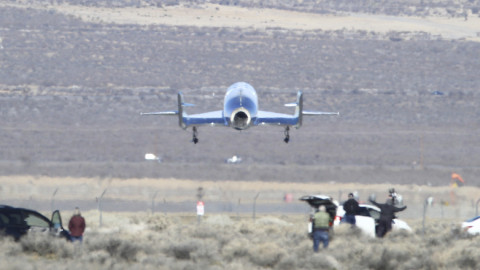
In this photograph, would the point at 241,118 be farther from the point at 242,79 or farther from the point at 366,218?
the point at 242,79

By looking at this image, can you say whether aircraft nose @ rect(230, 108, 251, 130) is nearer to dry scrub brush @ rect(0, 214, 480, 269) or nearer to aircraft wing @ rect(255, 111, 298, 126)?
aircraft wing @ rect(255, 111, 298, 126)

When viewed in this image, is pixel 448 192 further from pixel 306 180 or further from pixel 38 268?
pixel 38 268

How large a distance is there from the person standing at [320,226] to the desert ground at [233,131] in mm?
516

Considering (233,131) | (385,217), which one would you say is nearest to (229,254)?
(385,217)

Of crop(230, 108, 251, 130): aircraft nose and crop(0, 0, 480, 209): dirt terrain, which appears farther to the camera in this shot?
crop(0, 0, 480, 209): dirt terrain

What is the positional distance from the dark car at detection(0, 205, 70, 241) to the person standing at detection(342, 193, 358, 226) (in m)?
8.17

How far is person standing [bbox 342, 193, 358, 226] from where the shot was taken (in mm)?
33031

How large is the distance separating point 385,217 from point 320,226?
4.16 meters

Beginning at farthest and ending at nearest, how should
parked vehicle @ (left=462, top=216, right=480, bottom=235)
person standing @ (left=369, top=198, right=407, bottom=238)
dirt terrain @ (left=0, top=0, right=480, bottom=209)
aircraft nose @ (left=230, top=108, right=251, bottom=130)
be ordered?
dirt terrain @ (left=0, top=0, right=480, bottom=209)
aircraft nose @ (left=230, top=108, right=251, bottom=130)
parked vehicle @ (left=462, top=216, right=480, bottom=235)
person standing @ (left=369, top=198, right=407, bottom=238)

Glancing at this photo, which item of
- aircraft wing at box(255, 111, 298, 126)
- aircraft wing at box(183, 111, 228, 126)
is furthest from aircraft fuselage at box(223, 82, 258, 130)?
aircraft wing at box(183, 111, 228, 126)

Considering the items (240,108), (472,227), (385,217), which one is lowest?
(385,217)

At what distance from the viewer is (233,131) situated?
8412 centimetres

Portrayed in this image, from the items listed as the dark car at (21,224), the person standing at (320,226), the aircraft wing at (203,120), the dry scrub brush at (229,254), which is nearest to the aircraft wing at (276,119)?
the aircraft wing at (203,120)

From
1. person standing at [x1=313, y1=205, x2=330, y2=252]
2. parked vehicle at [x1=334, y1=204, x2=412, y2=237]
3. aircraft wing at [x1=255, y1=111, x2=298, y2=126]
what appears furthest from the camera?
aircraft wing at [x1=255, y1=111, x2=298, y2=126]
